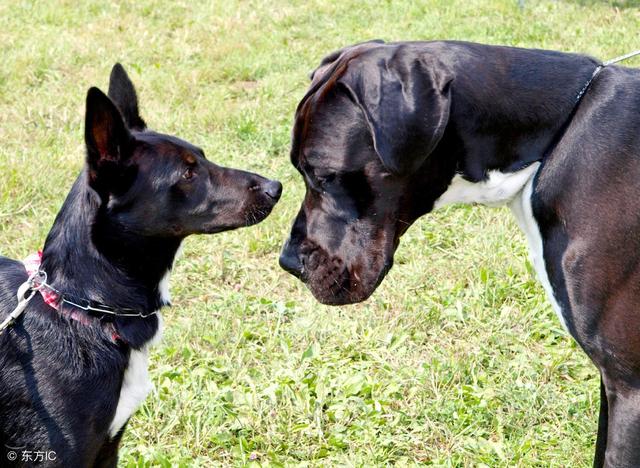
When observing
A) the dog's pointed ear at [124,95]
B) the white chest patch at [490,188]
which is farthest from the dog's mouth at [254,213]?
the white chest patch at [490,188]

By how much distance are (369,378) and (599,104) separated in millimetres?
1731

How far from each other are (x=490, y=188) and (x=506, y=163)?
0.33 feet

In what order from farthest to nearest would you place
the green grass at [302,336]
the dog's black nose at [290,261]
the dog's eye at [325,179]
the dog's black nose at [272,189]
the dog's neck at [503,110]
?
1. the green grass at [302,336]
2. the dog's black nose at [272,189]
3. the dog's black nose at [290,261]
4. the dog's eye at [325,179]
5. the dog's neck at [503,110]

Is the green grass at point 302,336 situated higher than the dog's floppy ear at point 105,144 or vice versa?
the dog's floppy ear at point 105,144

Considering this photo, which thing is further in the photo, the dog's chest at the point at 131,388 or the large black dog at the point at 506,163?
the dog's chest at the point at 131,388

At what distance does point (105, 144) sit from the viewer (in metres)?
2.95

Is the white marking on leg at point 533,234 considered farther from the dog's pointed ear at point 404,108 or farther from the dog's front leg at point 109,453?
the dog's front leg at point 109,453

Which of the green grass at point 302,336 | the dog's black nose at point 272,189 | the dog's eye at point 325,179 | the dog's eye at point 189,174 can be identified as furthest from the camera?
the green grass at point 302,336

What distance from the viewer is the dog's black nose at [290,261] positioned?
3.09 meters

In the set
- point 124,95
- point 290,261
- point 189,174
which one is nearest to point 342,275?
point 290,261

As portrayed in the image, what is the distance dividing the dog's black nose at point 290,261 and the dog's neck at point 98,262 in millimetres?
493

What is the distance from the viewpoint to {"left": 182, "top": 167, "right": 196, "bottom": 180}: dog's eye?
3.19m

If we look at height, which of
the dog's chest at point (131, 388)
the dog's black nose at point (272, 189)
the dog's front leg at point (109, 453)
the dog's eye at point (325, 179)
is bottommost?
the dog's front leg at point (109, 453)

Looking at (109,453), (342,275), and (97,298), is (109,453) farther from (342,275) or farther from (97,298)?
(342,275)
